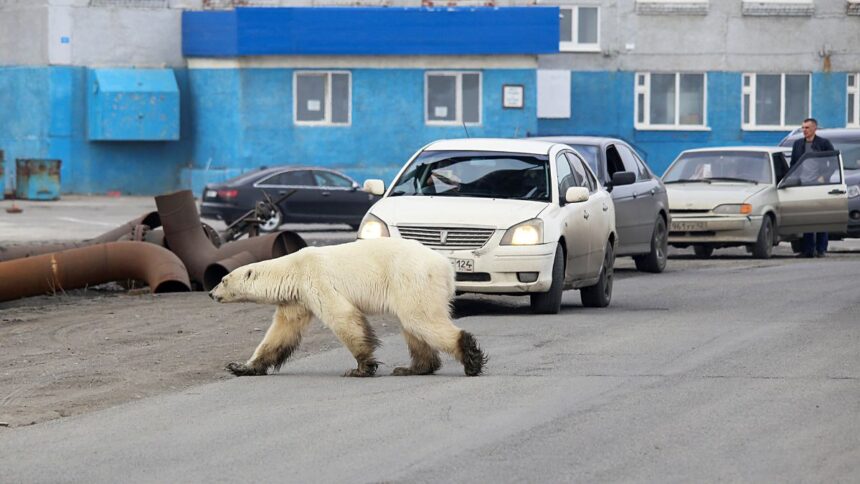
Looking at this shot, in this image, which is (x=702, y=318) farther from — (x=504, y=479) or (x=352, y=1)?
(x=352, y=1)

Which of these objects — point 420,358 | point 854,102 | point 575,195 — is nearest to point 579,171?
point 575,195

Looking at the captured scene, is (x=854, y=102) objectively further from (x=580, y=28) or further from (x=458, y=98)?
(x=458, y=98)

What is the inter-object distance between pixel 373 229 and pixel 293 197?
16637 millimetres

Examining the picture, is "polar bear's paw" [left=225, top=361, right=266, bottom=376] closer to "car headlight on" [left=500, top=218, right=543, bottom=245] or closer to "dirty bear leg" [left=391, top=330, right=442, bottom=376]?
"dirty bear leg" [left=391, top=330, right=442, bottom=376]

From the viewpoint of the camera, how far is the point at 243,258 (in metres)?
18.2

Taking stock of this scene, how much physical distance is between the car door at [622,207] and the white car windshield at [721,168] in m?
4.40

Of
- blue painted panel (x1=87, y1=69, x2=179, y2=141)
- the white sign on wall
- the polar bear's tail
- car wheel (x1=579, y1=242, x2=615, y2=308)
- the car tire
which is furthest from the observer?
the white sign on wall

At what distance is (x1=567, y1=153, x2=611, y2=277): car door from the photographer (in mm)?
16156

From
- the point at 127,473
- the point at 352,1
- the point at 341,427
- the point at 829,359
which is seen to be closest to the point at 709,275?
the point at 829,359

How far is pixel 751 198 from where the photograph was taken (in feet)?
78.2

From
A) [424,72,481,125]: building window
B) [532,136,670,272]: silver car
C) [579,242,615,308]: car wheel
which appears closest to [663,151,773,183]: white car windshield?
[532,136,670,272]: silver car

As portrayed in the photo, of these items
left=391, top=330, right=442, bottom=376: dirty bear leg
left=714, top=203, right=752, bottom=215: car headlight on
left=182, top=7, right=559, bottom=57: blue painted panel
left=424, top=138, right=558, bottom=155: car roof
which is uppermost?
left=182, top=7, right=559, bottom=57: blue painted panel

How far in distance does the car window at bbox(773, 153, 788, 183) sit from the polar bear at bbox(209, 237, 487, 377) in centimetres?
1531

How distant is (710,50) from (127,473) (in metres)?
39.9
